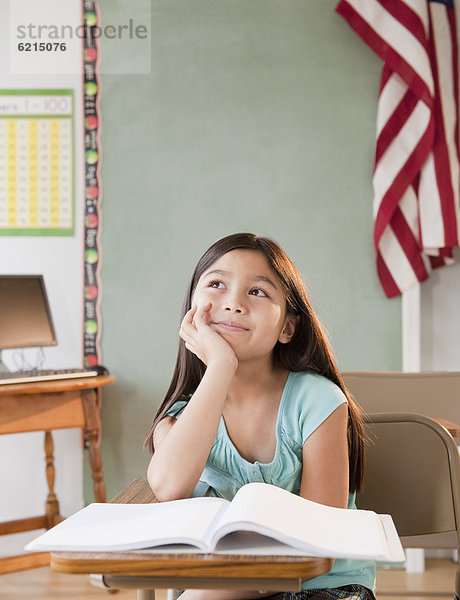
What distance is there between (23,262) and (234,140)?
1.09m

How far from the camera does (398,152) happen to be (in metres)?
3.04

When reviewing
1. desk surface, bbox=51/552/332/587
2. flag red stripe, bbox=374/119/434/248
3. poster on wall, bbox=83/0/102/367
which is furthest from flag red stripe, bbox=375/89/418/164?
desk surface, bbox=51/552/332/587

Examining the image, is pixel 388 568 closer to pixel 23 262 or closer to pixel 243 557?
pixel 23 262

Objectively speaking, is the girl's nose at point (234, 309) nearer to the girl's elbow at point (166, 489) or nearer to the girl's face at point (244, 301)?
the girl's face at point (244, 301)

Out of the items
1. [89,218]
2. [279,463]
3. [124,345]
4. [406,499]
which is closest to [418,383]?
[406,499]

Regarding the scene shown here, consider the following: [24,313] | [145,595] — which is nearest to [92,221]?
[24,313]

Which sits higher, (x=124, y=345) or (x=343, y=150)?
(x=343, y=150)

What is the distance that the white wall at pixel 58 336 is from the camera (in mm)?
3174

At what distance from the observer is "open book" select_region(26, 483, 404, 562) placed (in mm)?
736

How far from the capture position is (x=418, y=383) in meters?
2.08

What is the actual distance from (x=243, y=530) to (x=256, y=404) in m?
0.50

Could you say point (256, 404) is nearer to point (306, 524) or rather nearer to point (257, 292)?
point (257, 292)

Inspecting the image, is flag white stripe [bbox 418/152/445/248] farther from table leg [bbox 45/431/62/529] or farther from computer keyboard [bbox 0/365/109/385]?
table leg [bbox 45/431/62/529]

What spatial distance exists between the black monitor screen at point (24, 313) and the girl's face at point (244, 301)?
6.06 ft
